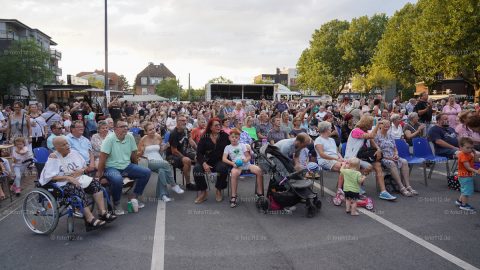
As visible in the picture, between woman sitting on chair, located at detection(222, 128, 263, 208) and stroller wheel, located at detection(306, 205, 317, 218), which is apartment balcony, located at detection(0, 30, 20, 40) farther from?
stroller wheel, located at detection(306, 205, 317, 218)

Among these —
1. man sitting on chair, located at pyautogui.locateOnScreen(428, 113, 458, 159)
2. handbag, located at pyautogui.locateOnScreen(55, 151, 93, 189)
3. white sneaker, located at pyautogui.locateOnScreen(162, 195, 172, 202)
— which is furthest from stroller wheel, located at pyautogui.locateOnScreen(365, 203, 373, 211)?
handbag, located at pyautogui.locateOnScreen(55, 151, 93, 189)

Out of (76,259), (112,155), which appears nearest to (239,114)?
(112,155)

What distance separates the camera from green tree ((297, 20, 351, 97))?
54625 mm

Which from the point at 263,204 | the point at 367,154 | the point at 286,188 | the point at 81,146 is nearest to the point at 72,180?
the point at 81,146

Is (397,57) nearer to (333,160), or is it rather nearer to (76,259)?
(333,160)

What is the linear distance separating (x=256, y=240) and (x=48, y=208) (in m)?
2.91

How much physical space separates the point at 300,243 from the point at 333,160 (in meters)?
2.54

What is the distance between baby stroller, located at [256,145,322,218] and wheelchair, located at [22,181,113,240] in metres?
2.88

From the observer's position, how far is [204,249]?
4.45 meters

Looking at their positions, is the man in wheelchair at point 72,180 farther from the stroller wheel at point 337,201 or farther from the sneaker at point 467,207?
the sneaker at point 467,207

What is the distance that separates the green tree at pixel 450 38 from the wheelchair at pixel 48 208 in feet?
90.5

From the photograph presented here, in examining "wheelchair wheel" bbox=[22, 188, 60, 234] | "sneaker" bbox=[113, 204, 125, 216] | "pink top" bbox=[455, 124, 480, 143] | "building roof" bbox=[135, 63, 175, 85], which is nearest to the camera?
"wheelchair wheel" bbox=[22, 188, 60, 234]

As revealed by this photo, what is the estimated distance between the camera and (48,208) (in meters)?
4.95

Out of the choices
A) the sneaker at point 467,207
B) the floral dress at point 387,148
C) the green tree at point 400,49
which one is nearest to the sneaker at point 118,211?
the floral dress at point 387,148
